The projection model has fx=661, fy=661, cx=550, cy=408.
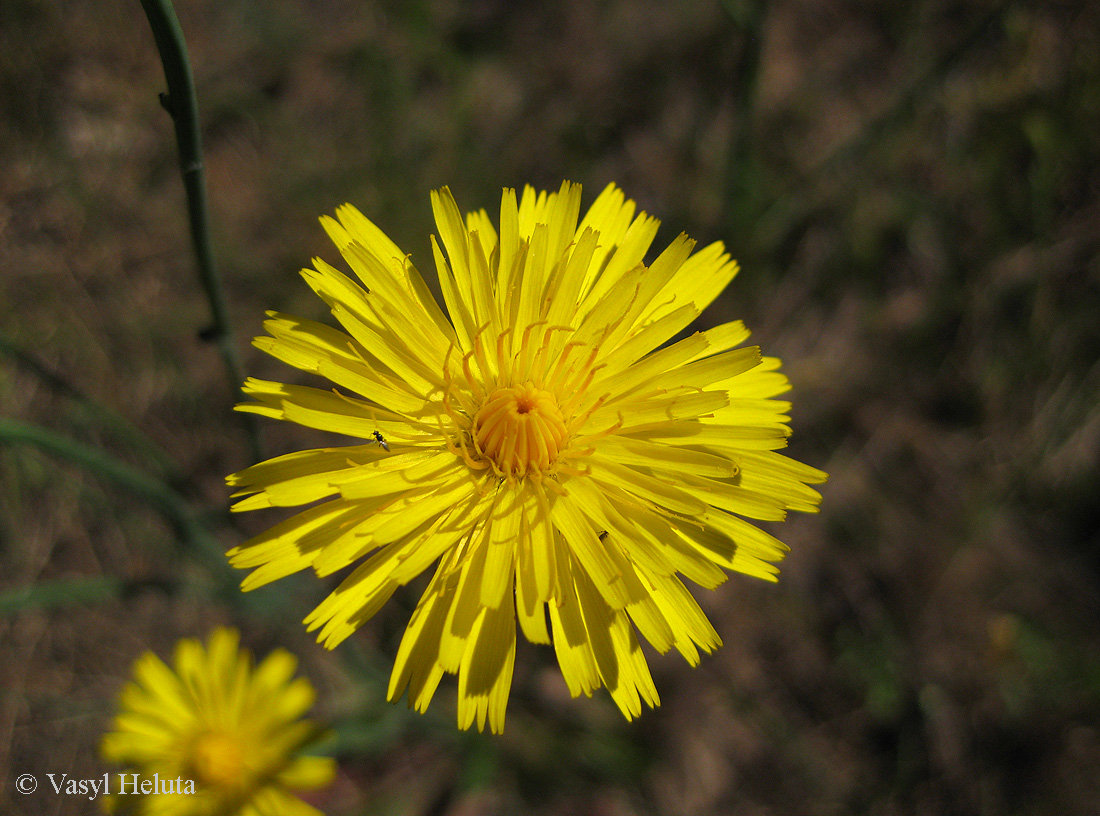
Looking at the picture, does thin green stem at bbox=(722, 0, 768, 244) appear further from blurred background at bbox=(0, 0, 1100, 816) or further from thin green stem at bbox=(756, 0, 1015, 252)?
thin green stem at bbox=(756, 0, 1015, 252)

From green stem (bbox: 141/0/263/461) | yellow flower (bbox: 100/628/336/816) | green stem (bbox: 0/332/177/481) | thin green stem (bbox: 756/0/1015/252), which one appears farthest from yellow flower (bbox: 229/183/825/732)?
thin green stem (bbox: 756/0/1015/252)

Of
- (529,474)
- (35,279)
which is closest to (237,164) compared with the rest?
(35,279)

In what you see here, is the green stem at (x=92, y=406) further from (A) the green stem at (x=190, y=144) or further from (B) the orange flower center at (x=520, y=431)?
(B) the orange flower center at (x=520, y=431)

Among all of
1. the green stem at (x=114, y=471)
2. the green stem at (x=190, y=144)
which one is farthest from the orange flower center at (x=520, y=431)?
the green stem at (x=114, y=471)

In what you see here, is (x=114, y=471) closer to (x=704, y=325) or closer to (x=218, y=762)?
(x=218, y=762)

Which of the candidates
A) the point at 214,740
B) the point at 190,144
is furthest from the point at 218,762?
the point at 190,144

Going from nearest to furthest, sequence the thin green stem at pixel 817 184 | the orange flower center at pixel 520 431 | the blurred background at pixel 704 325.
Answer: the orange flower center at pixel 520 431, the blurred background at pixel 704 325, the thin green stem at pixel 817 184

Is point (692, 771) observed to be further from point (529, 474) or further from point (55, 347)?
point (55, 347)
